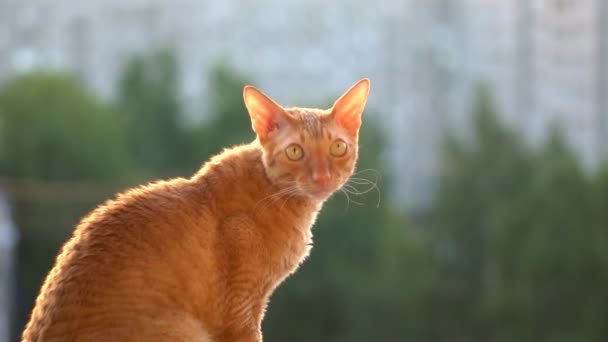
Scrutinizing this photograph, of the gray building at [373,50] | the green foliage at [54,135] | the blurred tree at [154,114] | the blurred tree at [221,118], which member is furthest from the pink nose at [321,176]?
the gray building at [373,50]

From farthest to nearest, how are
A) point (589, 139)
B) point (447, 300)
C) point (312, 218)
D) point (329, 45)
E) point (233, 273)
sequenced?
point (329, 45), point (589, 139), point (447, 300), point (312, 218), point (233, 273)

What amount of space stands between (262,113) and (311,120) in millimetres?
97

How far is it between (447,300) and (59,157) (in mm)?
6297

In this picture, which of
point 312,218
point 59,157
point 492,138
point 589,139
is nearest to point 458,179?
point 492,138

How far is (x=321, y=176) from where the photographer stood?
1.89m

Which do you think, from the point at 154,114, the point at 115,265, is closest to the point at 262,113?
the point at 115,265

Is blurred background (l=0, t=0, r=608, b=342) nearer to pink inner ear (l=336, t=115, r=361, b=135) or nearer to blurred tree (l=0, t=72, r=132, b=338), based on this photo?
blurred tree (l=0, t=72, r=132, b=338)

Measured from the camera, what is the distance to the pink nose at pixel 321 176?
1.89 m

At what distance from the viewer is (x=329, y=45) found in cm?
2031

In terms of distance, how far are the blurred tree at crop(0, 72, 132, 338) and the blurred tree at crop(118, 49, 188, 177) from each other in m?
0.75

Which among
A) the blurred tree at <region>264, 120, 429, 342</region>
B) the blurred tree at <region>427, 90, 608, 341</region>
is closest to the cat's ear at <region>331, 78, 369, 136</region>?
the blurred tree at <region>427, 90, 608, 341</region>

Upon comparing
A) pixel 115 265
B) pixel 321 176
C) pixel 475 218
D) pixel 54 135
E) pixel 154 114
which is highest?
pixel 321 176

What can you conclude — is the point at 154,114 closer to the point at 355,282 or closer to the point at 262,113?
the point at 355,282

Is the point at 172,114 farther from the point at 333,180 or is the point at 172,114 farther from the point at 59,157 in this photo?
the point at 333,180
